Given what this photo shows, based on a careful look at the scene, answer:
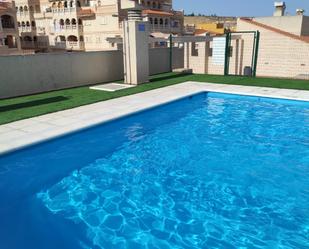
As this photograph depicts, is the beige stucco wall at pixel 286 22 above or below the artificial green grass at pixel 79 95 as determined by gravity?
above

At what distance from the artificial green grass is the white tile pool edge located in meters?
0.56

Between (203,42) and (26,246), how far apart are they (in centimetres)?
1682

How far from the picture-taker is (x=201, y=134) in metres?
8.47

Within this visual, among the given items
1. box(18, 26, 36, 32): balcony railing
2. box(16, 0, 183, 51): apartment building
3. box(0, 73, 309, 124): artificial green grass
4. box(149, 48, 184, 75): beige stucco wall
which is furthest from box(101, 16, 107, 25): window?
box(0, 73, 309, 124): artificial green grass

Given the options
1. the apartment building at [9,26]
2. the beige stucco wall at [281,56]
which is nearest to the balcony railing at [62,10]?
the apartment building at [9,26]

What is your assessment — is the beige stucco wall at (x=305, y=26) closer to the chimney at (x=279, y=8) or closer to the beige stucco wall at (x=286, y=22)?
the beige stucco wall at (x=286, y=22)

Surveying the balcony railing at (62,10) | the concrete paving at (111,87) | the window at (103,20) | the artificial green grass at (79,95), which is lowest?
the artificial green grass at (79,95)

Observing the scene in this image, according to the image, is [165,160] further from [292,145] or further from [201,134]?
[292,145]

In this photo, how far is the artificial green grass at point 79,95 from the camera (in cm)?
982

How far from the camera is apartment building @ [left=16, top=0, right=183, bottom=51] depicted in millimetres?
51750

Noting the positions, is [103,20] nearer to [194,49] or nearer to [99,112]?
[194,49]

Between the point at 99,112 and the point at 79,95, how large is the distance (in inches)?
118

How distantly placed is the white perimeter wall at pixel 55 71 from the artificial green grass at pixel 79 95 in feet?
1.77

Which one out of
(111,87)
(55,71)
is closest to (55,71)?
(55,71)
